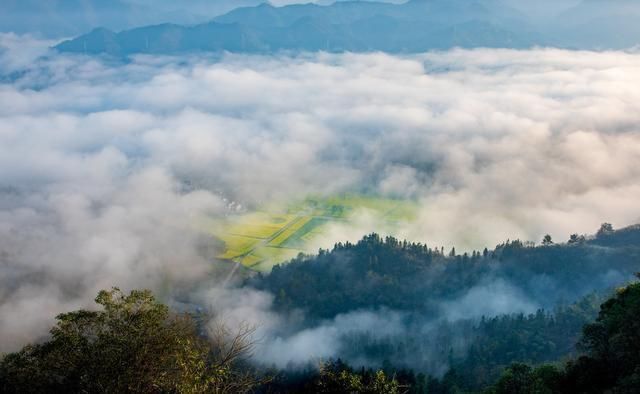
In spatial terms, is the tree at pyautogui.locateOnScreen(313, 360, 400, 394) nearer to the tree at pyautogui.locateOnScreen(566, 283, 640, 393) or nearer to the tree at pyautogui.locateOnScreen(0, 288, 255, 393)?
the tree at pyautogui.locateOnScreen(0, 288, 255, 393)

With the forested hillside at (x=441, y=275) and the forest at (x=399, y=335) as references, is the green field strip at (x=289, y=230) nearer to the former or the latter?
the forest at (x=399, y=335)

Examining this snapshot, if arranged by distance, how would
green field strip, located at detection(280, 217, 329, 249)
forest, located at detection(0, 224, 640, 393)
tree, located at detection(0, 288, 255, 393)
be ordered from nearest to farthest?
tree, located at detection(0, 288, 255, 393)
forest, located at detection(0, 224, 640, 393)
green field strip, located at detection(280, 217, 329, 249)

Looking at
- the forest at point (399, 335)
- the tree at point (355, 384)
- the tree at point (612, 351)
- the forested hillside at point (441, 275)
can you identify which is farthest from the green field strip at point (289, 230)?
the tree at point (355, 384)

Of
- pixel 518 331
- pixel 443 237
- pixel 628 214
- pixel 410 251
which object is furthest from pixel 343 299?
pixel 628 214

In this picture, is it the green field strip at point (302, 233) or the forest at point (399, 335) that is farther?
the green field strip at point (302, 233)

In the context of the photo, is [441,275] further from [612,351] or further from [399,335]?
[612,351]

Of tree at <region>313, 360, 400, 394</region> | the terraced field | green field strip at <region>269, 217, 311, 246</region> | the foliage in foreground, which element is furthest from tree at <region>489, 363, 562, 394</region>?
green field strip at <region>269, 217, 311, 246</region>

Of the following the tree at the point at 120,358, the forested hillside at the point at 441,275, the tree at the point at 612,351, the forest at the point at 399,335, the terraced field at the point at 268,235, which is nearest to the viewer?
the tree at the point at 120,358

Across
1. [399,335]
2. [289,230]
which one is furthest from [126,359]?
[289,230]
